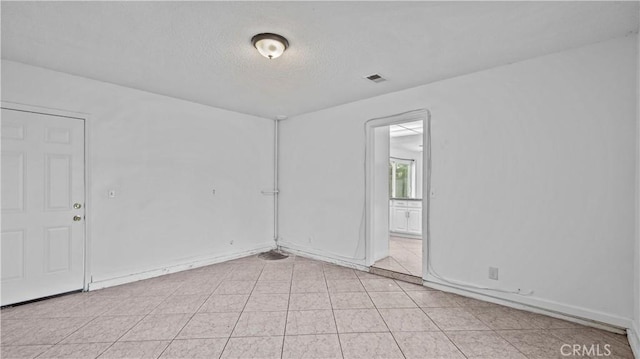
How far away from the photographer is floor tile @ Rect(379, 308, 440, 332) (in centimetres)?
247

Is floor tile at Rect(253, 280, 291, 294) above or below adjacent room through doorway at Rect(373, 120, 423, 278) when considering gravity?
below

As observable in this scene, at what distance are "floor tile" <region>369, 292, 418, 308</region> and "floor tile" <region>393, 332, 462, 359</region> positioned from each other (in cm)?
56

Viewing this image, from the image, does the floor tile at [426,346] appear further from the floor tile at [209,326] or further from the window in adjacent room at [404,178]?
the window in adjacent room at [404,178]

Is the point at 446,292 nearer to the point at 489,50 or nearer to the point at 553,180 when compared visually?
the point at 553,180

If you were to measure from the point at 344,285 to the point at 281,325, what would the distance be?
47.8 inches

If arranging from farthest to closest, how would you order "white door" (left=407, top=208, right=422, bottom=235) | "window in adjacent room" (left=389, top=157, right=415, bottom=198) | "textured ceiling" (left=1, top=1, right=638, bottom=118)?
"window in adjacent room" (left=389, top=157, right=415, bottom=198) < "white door" (left=407, top=208, right=422, bottom=235) < "textured ceiling" (left=1, top=1, right=638, bottom=118)

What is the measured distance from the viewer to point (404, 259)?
175 inches

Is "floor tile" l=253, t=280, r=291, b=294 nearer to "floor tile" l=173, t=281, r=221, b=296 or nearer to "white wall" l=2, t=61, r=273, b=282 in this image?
"floor tile" l=173, t=281, r=221, b=296

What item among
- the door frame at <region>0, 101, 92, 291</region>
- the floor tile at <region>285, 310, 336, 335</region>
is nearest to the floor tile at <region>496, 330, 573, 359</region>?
the floor tile at <region>285, 310, 336, 335</region>

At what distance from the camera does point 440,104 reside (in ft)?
11.2

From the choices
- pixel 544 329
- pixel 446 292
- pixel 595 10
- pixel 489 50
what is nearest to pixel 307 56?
pixel 489 50

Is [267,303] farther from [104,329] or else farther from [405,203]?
[405,203]

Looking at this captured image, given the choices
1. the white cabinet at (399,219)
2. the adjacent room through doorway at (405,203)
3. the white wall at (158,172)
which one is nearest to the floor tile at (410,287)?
the adjacent room through doorway at (405,203)

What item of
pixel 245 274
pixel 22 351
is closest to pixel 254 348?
pixel 22 351
